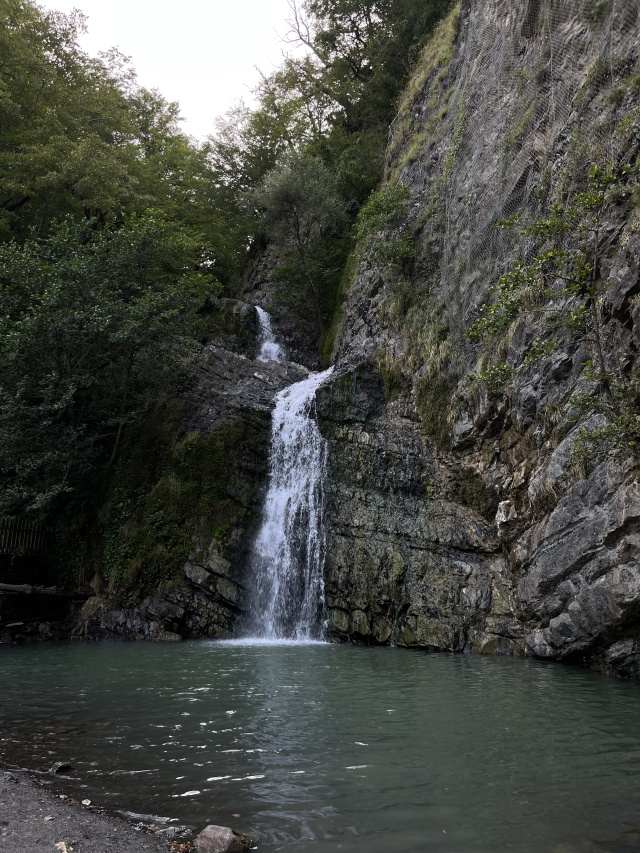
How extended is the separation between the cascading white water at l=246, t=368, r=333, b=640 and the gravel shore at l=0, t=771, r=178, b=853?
34.1 feet

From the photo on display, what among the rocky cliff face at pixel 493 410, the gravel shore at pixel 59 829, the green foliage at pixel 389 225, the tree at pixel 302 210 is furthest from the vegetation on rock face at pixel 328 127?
the gravel shore at pixel 59 829

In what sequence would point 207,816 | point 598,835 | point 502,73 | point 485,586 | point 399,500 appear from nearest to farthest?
point 598,835
point 207,816
point 485,586
point 399,500
point 502,73

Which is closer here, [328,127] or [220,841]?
[220,841]

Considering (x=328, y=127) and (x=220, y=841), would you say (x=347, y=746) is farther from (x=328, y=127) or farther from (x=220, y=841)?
(x=328, y=127)

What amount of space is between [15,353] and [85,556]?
221 inches

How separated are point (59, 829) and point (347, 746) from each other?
2603mm

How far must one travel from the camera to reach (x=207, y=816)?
3998 mm

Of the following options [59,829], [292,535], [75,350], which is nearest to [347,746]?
[59,829]

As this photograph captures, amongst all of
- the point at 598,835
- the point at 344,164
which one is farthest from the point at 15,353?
the point at 344,164

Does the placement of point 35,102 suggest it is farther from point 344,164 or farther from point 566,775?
point 566,775

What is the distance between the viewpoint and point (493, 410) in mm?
13500

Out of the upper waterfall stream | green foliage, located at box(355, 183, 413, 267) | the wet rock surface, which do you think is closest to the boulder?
the wet rock surface

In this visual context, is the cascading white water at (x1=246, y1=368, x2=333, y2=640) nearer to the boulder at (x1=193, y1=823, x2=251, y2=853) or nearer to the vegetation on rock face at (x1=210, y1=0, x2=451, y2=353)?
the vegetation on rock face at (x1=210, y1=0, x2=451, y2=353)

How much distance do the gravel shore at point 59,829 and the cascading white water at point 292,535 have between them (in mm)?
10387
